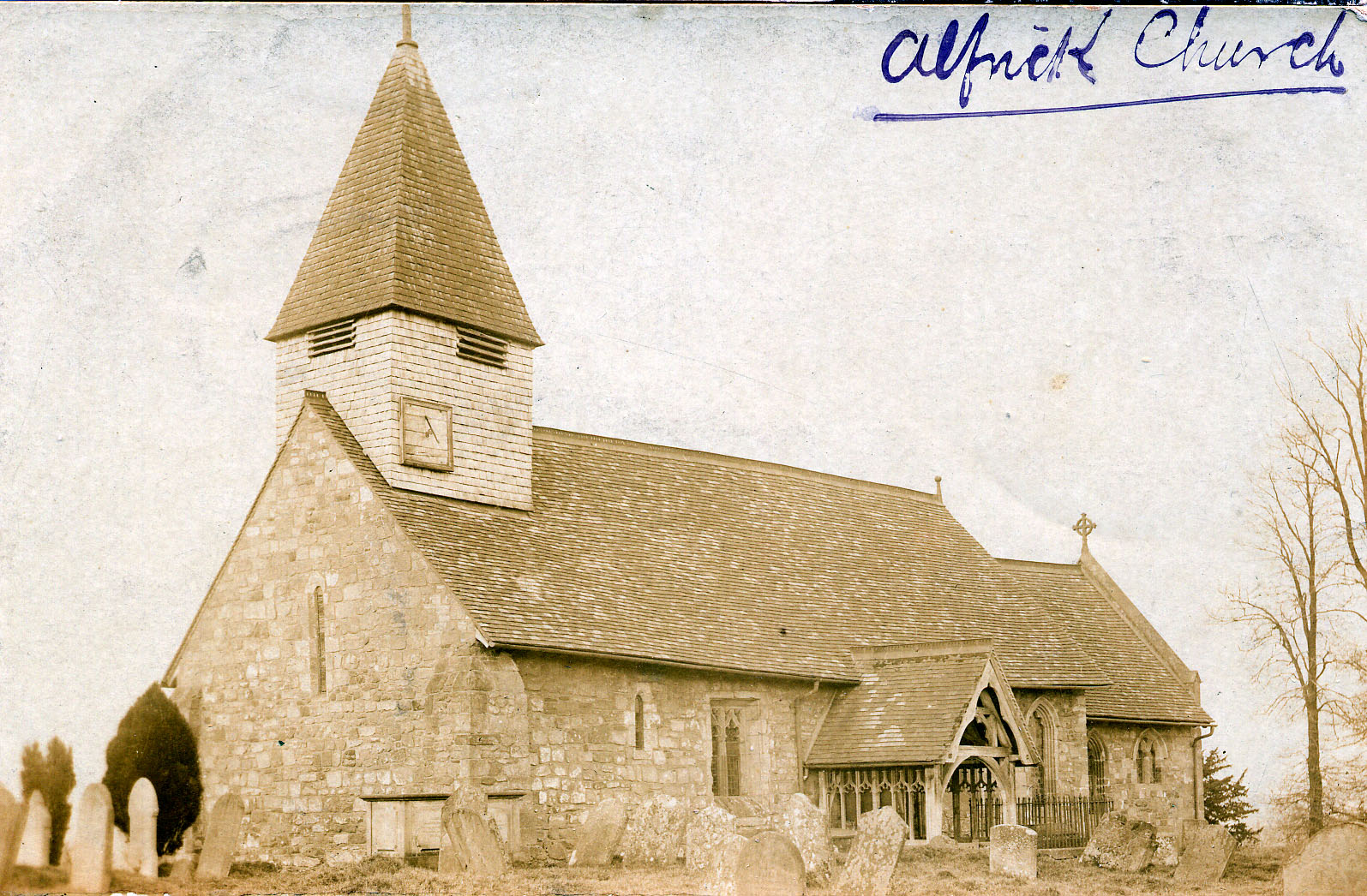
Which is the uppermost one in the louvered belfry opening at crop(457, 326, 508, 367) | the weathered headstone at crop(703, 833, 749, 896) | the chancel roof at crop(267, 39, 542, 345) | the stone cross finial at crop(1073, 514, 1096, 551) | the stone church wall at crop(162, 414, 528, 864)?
the chancel roof at crop(267, 39, 542, 345)

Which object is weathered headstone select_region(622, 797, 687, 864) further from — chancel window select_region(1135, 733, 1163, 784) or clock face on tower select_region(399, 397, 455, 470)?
chancel window select_region(1135, 733, 1163, 784)

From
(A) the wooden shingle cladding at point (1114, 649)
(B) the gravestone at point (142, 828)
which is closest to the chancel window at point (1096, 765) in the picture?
(A) the wooden shingle cladding at point (1114, 649)

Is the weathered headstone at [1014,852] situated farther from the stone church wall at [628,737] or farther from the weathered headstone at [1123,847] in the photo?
the stone church wall at [628,737]

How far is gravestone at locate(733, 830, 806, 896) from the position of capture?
78.4 feet

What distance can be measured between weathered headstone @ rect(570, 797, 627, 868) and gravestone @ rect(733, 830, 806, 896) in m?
4.43

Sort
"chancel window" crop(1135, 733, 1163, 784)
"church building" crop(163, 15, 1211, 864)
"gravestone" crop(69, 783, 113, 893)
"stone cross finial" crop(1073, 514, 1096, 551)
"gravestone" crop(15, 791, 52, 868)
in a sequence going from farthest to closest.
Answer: "stone cross finial" crop(1073, 514, 1096, 551) < "chancel window" crop(1135, 733, 1163, 784) < "church building" crop(163, 15, 1211, 864) < "gravestone" crop(15, 791, 52, 868) < "gravestone" crop(69, 783, 113, 893)

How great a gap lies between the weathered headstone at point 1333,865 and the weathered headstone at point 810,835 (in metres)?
6.69

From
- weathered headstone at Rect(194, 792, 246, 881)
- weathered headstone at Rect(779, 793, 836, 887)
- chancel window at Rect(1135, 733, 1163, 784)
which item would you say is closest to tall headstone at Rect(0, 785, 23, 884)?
weathered headstone at Rect(194, 792, 246, 881)

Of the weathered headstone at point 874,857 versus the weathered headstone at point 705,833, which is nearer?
the weathered headstone at point 874,857

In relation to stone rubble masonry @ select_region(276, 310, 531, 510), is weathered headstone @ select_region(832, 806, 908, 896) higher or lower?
lower

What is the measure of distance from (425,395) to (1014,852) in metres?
12.8

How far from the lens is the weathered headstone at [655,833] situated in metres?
28.3

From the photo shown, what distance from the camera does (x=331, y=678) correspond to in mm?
29672

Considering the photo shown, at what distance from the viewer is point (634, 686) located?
30.8 metres
